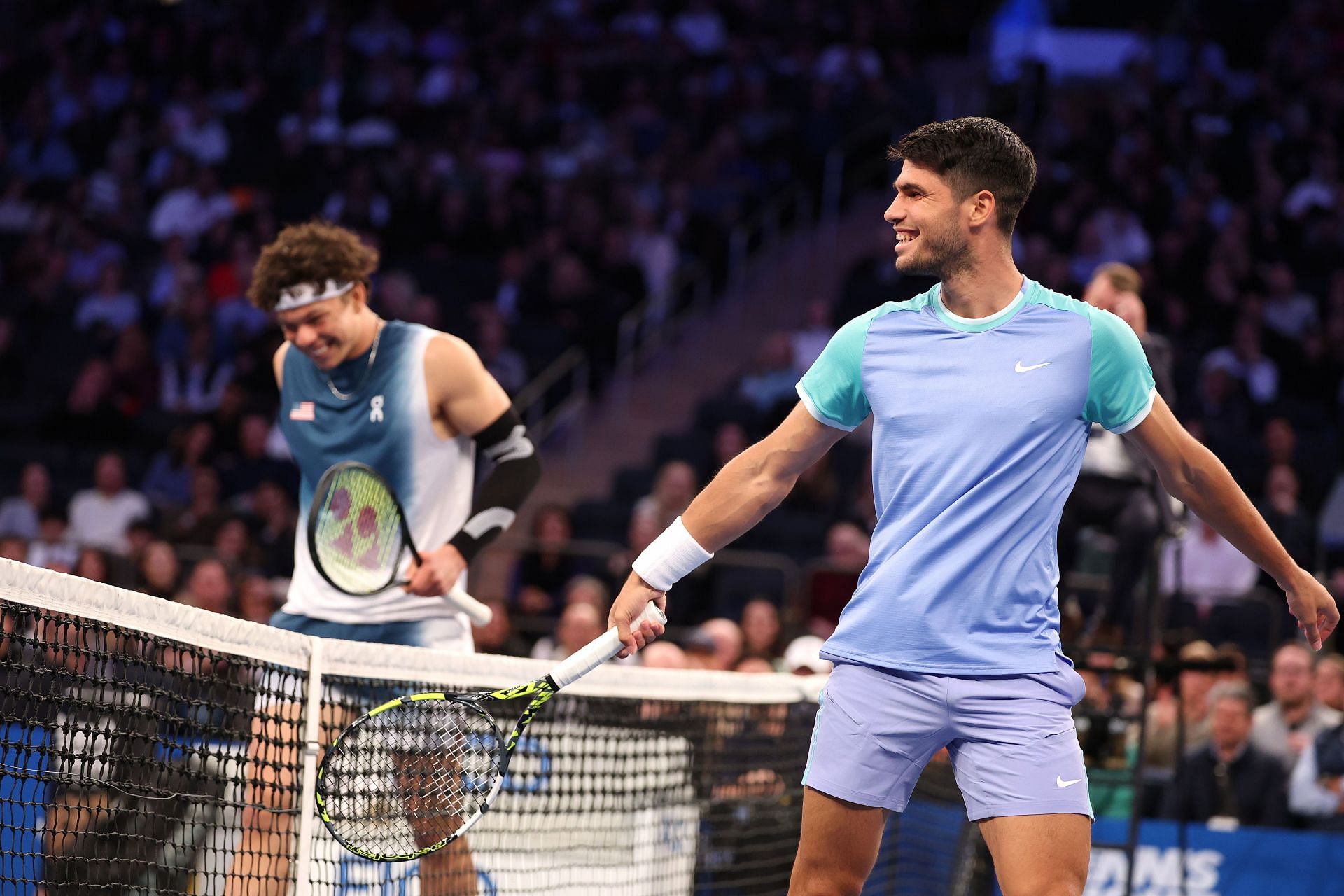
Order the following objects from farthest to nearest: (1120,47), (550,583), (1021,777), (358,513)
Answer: (1120,47) < (550,583) < (358,513) < (1021,777)

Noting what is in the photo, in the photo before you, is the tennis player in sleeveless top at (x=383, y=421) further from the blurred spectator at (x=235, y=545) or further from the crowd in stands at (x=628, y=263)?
the blurred spectator at (x=235, y=545)

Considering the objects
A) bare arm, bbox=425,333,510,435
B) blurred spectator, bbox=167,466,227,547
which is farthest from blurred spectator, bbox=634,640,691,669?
blurred spectator, bbox=167,466,227,547

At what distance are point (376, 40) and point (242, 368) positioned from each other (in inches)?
232

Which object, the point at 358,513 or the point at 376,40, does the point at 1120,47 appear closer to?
the point at 376,40

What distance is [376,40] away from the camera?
61.7 feet

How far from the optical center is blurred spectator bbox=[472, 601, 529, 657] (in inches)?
404

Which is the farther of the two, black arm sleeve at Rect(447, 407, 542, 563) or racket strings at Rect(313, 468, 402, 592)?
black arm sleeve at Rect(447, 407, 542, 563)

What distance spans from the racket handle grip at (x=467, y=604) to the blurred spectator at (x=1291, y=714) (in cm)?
507

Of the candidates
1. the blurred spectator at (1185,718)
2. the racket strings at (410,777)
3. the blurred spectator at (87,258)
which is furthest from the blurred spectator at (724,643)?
the blurred spectator at (87,258)

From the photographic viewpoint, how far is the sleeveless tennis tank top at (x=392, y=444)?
205 inches

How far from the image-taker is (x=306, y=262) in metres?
5.19

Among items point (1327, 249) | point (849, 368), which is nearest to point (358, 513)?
Result: point (849, 368)

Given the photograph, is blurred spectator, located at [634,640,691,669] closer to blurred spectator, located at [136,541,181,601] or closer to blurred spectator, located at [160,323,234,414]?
blurred spectator, located at [136,541,181,601]

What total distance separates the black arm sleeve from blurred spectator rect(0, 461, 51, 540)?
8.13 m
